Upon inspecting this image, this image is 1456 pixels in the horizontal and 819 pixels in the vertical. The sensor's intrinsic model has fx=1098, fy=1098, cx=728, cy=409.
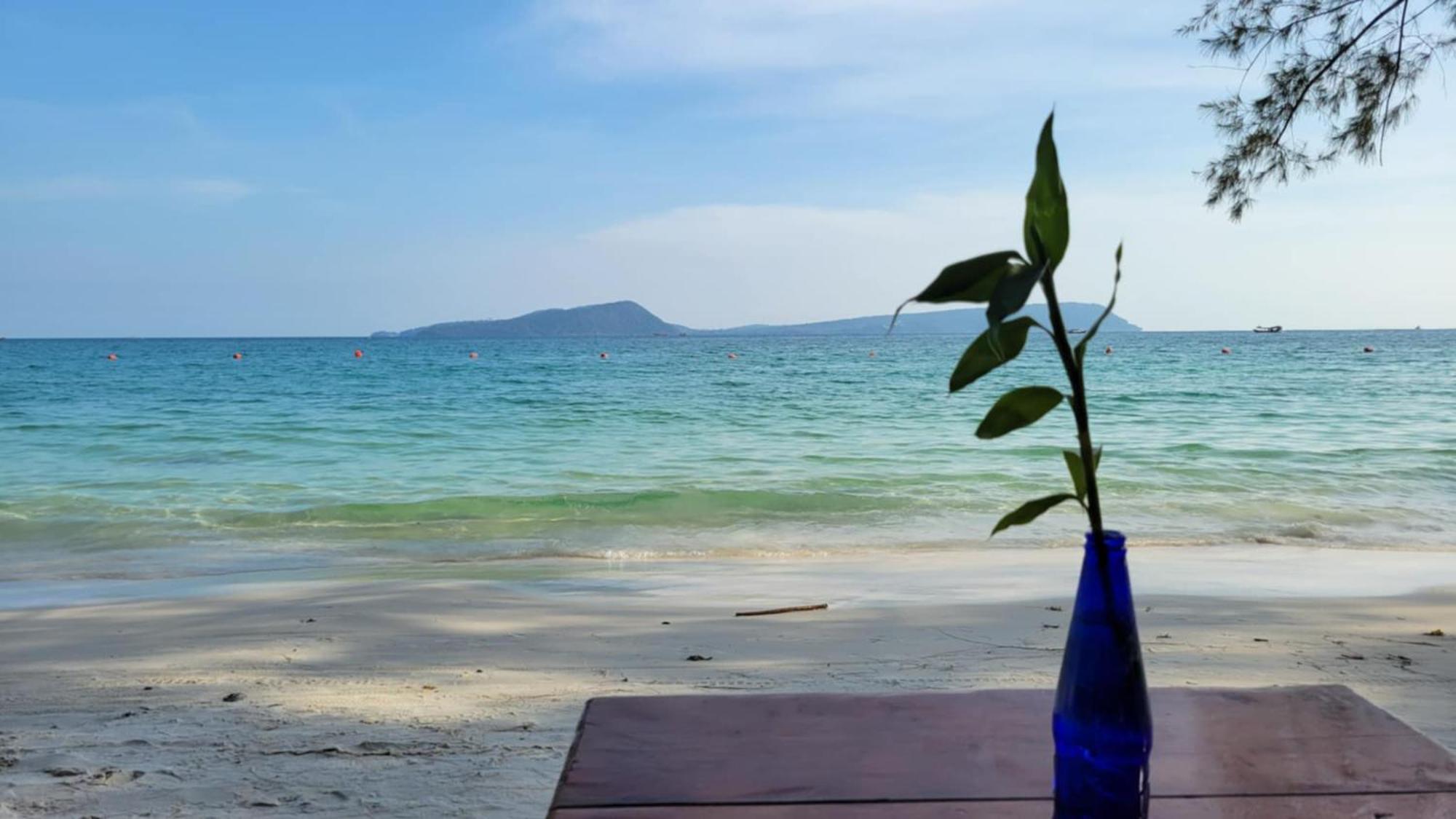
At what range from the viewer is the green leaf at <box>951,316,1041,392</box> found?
0.86m

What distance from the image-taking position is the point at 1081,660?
931 millimetres

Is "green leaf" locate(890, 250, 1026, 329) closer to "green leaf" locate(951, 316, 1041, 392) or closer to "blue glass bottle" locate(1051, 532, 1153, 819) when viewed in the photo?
"green leaf" locate(951, 316, 1041, 392)

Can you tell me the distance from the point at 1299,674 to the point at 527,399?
17457 mm

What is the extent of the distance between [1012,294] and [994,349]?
73 millimetres

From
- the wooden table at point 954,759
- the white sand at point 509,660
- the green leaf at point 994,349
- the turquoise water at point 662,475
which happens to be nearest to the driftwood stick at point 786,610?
the white sand at point 509,660

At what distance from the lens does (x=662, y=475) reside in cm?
939

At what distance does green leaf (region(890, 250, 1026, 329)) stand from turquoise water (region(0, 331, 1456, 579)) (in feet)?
17.0

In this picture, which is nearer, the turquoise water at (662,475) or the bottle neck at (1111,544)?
the bottle neck at (1111,544)

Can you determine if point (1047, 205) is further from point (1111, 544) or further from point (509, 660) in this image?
point (509, 660)

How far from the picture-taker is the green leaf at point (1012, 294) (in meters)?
0.80

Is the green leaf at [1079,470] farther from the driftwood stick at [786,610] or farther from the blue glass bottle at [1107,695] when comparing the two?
the driftwood stick at [786,610]

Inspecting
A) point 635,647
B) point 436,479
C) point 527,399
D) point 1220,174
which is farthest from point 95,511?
point 527,399

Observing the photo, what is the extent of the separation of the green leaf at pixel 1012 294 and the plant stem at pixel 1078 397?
64mm

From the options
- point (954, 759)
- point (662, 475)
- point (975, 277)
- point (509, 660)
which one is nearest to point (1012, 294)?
point (975, 277)
